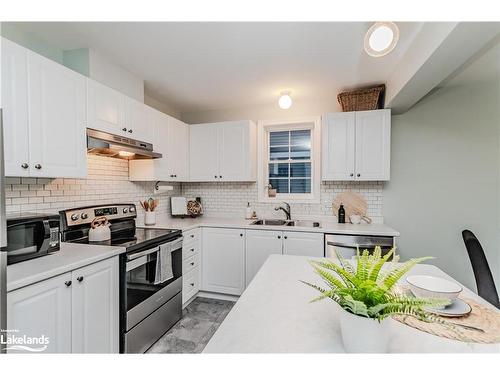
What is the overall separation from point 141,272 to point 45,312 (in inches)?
29.3

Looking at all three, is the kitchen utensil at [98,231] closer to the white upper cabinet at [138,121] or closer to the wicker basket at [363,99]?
the white upper cabinet at [138,121]

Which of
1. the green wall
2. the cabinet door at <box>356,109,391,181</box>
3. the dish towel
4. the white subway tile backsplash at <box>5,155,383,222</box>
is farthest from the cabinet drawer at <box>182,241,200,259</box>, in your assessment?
the green wall

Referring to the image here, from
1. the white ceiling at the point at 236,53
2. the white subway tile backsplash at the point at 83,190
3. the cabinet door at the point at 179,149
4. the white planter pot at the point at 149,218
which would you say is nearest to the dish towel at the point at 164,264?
the white planter pot at the point at 149,218

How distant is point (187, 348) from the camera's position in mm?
2076

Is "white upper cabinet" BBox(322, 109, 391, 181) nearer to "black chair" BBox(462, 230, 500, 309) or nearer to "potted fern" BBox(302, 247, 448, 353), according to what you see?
"black chair" BBox(462, 230, 500, 309)

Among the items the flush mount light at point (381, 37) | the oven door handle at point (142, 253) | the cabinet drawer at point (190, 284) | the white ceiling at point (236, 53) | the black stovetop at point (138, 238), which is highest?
the white ceiling at point (236, 53)

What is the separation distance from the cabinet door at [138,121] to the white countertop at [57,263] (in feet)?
3.67

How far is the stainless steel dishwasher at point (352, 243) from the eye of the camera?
2.49 meters

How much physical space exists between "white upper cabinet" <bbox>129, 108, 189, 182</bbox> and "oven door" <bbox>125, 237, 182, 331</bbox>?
89 cm

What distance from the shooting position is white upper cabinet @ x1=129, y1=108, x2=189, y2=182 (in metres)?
2.77
